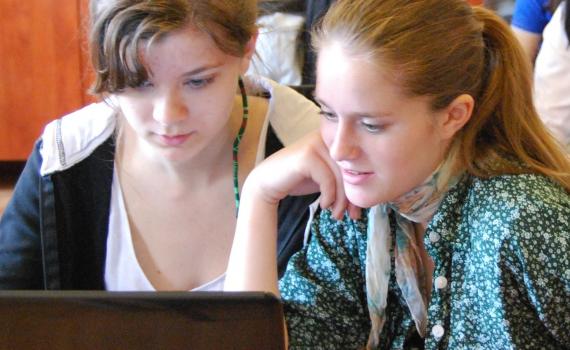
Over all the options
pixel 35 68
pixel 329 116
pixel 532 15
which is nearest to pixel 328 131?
pixel 329 116

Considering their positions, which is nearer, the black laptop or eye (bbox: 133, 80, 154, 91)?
the black laptop

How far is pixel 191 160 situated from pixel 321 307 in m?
0.36

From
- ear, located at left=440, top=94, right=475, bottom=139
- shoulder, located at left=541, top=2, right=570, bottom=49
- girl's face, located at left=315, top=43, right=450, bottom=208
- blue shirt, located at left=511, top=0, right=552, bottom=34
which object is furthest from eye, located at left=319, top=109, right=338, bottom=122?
blue shirt, located at left=511, top=0, right=552, bottom=34

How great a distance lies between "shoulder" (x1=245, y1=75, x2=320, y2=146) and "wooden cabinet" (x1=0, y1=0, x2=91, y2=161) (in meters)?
1.71

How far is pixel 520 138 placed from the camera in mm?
938

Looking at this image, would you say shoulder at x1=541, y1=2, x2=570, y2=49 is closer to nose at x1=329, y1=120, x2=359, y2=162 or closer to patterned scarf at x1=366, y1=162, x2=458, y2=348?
patterned scarf at x1=366, y1=162, x2=458, y2=348

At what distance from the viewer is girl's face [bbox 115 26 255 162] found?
967 mm

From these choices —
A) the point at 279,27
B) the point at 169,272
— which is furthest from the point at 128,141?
the point at 279,27

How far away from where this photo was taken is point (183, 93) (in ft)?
3.28

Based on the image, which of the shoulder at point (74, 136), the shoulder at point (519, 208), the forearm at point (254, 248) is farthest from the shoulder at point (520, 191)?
the shoulder at point (74, 136)

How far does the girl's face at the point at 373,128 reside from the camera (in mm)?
834

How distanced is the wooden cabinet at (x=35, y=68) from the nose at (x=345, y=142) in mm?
2088

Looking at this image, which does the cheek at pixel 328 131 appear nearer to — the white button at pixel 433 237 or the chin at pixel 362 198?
the chin at pixel 362 198

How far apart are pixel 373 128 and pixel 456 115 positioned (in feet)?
0.39
